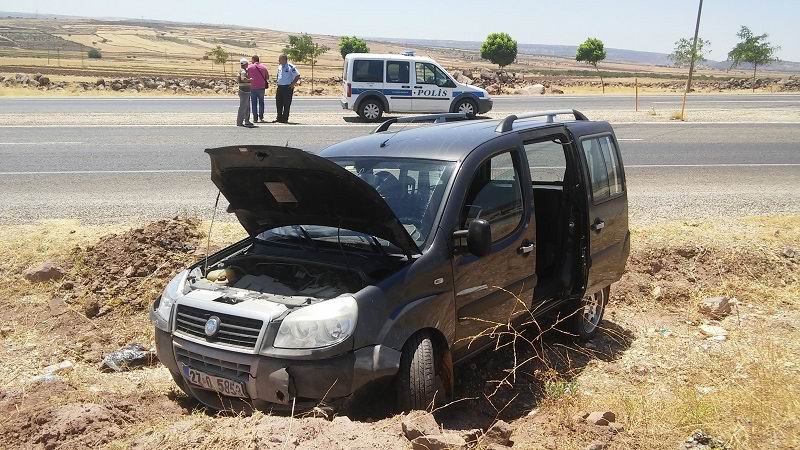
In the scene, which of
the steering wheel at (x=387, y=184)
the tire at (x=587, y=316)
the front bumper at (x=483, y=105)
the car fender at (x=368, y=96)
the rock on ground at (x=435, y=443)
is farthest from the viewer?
the front bumper at (x=483, y=105)

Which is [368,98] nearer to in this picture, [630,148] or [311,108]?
[311,108]

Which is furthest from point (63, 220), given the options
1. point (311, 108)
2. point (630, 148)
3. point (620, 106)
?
point (620, 106)

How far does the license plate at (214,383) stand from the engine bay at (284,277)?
1.83ft

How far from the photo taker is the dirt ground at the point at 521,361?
396cm

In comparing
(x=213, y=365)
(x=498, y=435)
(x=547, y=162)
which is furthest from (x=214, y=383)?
(x=547, y=162)

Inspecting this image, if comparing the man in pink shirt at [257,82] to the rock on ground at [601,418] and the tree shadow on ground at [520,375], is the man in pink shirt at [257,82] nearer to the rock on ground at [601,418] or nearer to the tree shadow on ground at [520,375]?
the tree shadow on ground at [520,375]

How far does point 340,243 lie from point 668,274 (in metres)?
5.05

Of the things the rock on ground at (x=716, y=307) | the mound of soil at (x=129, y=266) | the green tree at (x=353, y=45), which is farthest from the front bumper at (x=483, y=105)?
the green tree at (x=353, y=45)

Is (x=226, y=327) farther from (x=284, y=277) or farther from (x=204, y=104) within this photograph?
(x=204, y=104)

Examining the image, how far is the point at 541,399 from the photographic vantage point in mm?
5199

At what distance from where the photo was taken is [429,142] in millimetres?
5375

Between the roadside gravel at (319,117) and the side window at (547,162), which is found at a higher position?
the side window at (547,162)

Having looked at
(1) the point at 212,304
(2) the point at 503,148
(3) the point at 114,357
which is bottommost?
(3) the point at 114,357

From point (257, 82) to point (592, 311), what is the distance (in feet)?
53.1
